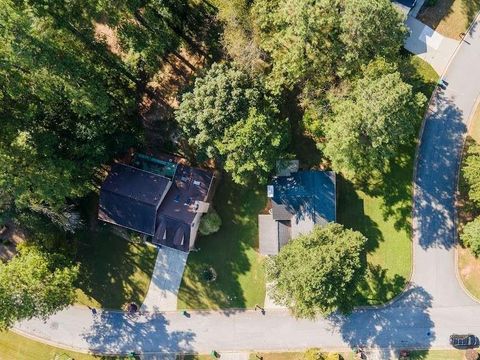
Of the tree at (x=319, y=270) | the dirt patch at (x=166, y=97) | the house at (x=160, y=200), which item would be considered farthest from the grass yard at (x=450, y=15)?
the house at (x=160, y=200)

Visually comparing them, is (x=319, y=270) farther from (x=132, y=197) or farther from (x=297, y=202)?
(x=132, y=197)

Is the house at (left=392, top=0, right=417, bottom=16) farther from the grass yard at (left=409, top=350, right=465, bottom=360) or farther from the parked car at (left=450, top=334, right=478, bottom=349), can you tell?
the grass yard at (left=409, top=350, right=465, bottom=360)

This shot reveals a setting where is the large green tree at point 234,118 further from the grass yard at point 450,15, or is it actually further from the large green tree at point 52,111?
the grass yard at point 450,15

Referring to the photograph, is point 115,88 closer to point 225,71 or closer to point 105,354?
point 225,71

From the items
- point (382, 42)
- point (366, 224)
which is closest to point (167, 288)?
point (366, 224)

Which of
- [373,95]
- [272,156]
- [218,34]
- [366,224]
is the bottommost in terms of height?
[366,224]

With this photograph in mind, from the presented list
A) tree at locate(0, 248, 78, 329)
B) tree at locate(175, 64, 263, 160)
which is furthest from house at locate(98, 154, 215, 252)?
tree at locate(0, 248, 78, 329)

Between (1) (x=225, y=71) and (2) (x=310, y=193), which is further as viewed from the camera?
(2) (x=310, y=193)
